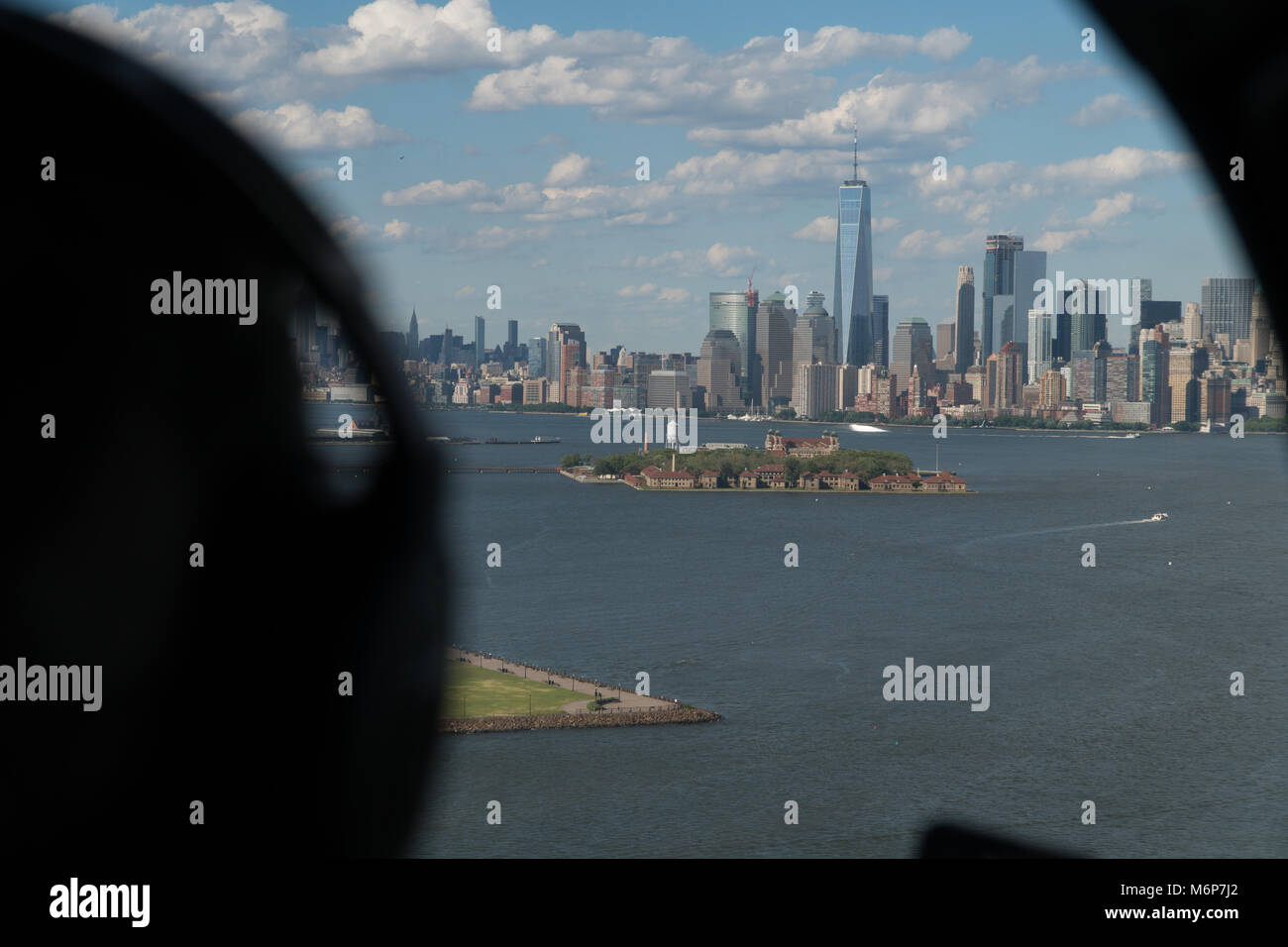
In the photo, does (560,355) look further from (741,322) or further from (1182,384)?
(1182,384)

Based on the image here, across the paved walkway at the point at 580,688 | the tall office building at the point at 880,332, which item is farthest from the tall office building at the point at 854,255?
the paved walkway at the point at 580,688

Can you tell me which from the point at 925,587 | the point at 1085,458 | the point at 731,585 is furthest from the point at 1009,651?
the point at 1085,458

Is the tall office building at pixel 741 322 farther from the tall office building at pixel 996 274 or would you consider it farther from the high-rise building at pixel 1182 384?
the high-rise building at pixel 1182 384

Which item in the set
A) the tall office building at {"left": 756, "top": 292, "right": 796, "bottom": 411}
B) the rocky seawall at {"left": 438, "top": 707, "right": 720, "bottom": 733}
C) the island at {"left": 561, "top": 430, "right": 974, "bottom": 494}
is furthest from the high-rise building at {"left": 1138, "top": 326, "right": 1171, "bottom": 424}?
the rocky seawall at {"left": 438, "top": 707, "right": 720, "bottom": 733}

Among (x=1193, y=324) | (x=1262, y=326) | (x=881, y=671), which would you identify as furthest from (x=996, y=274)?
(x=1262, y=326)
